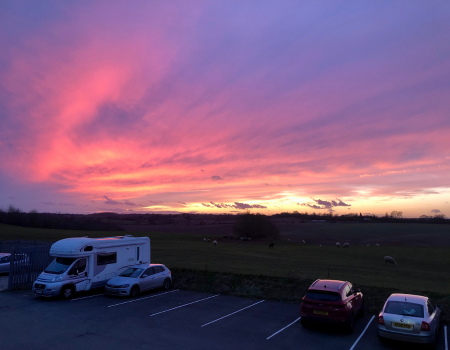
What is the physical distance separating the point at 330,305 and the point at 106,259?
40.0 ft

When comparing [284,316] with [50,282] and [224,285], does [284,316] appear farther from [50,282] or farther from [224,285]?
[50,282]

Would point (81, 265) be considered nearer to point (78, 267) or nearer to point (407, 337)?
point (78, 267)

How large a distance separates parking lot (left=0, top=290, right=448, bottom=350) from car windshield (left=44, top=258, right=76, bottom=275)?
1.35 metres

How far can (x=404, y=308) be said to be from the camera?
10.2 m

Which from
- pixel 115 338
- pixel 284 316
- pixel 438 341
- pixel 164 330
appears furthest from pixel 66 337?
pixel 438 341

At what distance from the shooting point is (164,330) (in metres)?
11.4

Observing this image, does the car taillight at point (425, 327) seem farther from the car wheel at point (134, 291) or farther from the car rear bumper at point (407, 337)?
the car wheel at point (134, 291)

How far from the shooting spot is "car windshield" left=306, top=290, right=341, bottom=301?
11.2 metres

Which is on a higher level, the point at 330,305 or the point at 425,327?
the point at 330,305

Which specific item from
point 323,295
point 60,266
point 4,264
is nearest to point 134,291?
point 60,266

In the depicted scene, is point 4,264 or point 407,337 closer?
point 407,337

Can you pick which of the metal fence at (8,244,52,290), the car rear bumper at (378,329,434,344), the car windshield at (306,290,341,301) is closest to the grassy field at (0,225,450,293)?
the car windshield at (306,290,341,301)

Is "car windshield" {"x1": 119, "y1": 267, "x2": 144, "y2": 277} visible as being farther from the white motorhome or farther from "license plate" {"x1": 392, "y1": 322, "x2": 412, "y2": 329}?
"license plate" {"x1": 392, "y1": 322, "x2": 412, "y2": 329}

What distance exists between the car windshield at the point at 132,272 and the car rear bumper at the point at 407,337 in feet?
38.5
